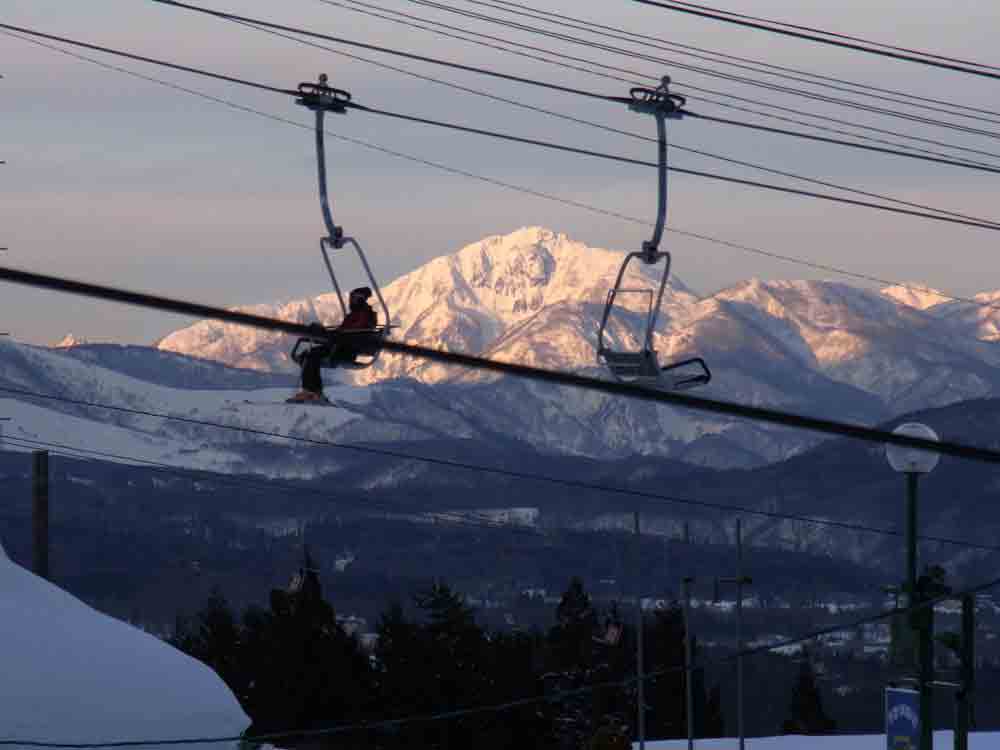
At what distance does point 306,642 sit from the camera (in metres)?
141

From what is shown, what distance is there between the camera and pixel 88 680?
42.2 meters

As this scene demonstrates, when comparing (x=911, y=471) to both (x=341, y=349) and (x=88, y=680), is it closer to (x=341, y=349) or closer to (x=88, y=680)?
(x=341, y=349)

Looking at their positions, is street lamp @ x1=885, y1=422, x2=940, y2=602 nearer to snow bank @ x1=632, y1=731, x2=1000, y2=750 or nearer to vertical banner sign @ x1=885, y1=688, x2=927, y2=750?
vertical banner sign @ x1=885, y1=688, x2=927, y2=750

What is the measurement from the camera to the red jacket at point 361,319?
621 inches

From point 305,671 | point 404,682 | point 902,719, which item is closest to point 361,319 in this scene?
point 902,719

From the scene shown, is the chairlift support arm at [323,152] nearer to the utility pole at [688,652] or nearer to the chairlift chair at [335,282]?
the chairlift chair at [335,282]

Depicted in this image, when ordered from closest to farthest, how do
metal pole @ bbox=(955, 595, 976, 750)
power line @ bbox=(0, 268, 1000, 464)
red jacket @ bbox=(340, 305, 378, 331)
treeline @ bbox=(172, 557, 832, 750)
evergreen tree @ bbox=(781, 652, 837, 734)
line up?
power line @ bbox=(0, 268, 1000, 464)
red jacket @ bbox=(340, 305, 378, 331)
metal pole @ bbox=(955, 595, 976, 750)
treeline @ bbox=(172, 557, 832, 750)
evergreen tree @ bbox=(781, 652, 837, 734)

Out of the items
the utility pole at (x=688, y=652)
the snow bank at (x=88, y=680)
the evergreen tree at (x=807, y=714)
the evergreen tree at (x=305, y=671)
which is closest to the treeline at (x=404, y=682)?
the evergreen tree at (x=305, y=671)

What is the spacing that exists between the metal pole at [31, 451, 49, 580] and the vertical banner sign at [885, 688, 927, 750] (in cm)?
2464

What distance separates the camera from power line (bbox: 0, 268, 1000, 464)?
12656 millimetres

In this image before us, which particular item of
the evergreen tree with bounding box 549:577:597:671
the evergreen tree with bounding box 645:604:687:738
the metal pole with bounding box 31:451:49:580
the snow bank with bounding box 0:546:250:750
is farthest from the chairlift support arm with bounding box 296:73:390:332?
the evergreen tree with bounding box 549:577:597:671

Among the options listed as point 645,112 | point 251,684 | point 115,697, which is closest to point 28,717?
point 115,697

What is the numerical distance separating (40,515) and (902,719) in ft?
82.3

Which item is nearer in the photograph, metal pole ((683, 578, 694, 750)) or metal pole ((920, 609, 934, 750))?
metal pole ((920, 609, 934, 750))
